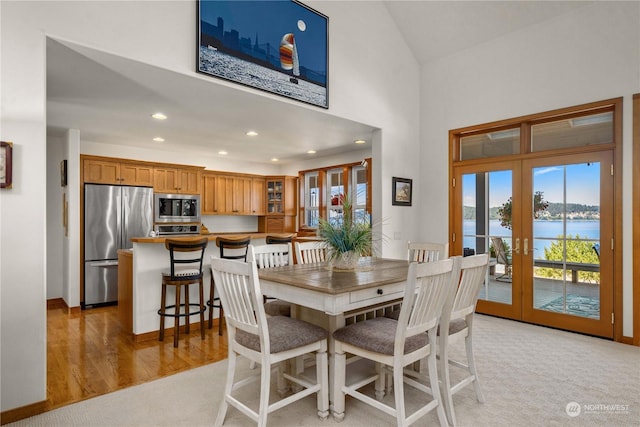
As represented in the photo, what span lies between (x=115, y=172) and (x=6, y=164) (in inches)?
144

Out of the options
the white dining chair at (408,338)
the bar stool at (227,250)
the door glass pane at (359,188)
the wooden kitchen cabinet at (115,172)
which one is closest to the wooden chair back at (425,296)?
the white dining chair at (408,338)

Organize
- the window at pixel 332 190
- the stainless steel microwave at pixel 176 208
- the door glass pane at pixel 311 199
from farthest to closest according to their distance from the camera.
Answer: the door glass pane at pixel 311 199 < the window at pixel 332 190 < the stainless steel microwave at pixel 176 208

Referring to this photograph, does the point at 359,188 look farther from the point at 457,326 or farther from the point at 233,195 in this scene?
the point at 457,326

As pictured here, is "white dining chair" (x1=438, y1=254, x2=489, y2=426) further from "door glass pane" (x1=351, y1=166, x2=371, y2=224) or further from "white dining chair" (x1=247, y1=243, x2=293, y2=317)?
"door glass pane" (x1=351, y1=166, x2=371, y2=224)

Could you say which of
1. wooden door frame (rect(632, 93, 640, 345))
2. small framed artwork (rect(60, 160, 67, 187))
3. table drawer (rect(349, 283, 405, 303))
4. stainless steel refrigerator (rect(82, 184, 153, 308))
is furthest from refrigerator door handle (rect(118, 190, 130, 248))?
wooden door frame (rect(632, 93, 640, 345))

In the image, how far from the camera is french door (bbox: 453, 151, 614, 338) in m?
3.81

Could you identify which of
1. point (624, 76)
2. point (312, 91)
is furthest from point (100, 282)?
point (624, 76)

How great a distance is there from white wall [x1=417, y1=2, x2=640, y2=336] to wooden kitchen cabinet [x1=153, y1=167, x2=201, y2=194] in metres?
4.09

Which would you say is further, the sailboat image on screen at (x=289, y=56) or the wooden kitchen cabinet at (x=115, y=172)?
the wooden kitchen cabinet at (x=115, y=172)

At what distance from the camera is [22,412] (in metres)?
2.24

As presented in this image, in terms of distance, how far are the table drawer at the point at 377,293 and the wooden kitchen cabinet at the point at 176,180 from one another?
498 cm

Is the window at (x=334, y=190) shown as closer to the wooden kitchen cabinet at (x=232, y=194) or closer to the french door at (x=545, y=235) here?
the wooden kitchen cabinet at (x=232, y=194)

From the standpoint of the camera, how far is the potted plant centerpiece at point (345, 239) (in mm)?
2744

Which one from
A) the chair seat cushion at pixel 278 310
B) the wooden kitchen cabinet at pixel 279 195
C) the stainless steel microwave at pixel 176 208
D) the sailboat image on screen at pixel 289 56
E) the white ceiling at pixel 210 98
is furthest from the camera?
the wooden kitchen cabinet at pixel 279 195
